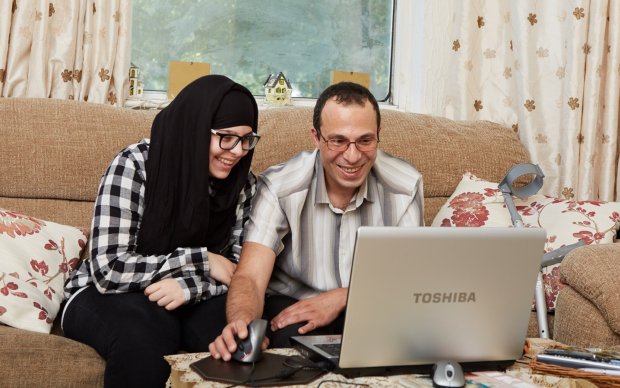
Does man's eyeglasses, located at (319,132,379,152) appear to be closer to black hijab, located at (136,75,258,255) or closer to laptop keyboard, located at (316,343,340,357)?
black hijab, located at (136,75,258,255)

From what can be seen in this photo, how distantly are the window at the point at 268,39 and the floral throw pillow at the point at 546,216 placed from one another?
3.20 ft

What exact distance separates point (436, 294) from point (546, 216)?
4.72 ft

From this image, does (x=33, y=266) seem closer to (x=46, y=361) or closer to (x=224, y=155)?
(x=46, y=361)

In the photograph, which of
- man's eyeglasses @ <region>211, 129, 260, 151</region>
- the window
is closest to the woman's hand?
man's eyeglasses @ <region>211, 129, 260, 151</region>

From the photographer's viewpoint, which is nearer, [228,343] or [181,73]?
[228,343]

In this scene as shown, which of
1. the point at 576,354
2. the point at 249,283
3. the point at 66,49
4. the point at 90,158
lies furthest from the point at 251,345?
the point at 66,49

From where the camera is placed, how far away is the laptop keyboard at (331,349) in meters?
1.52

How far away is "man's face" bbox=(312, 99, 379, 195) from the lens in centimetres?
207

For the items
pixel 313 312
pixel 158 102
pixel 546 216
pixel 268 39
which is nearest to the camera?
pixel 313 312

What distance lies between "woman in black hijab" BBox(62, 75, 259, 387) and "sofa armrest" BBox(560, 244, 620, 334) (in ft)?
2.99

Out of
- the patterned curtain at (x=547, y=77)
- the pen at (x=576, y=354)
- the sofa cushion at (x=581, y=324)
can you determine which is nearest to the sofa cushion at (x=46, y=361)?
the pen at (x=576, y=354)

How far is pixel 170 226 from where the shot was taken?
2.08m

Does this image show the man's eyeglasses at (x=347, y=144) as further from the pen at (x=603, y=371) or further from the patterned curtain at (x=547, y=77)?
the patterned curtain at (x=547, y=77)

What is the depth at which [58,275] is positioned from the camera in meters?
2.19
